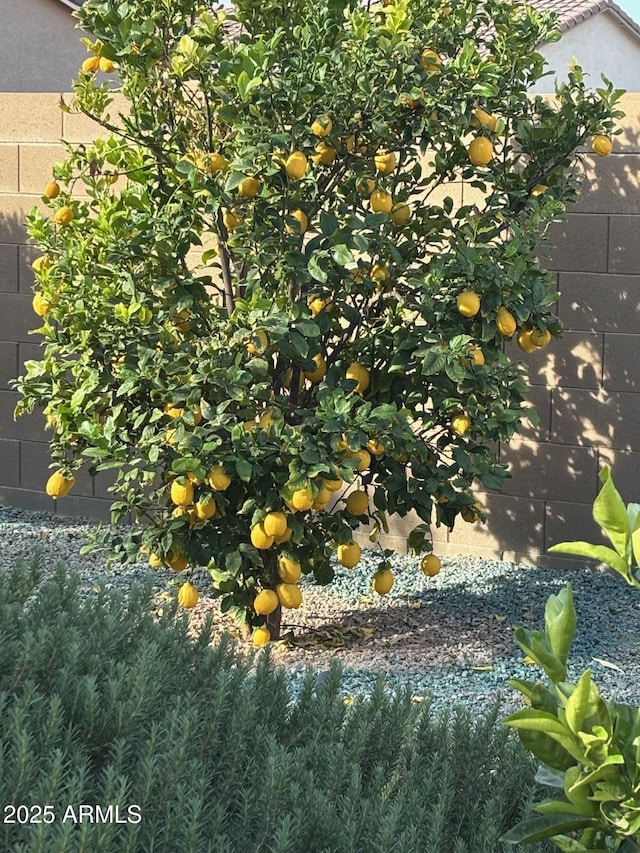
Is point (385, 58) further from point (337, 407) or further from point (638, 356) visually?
point (638, 356)

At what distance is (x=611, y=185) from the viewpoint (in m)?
4.89

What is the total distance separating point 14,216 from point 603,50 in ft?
57.3

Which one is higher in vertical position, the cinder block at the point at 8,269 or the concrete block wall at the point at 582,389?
the cinder block at the point at 8,269

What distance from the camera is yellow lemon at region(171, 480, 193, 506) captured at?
12.0 ft

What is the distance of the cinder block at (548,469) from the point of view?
507 cm

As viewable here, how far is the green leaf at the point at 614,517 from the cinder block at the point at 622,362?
3.41m

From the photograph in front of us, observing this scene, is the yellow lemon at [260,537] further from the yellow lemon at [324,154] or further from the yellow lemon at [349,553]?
the yellow lemon at [324,154]

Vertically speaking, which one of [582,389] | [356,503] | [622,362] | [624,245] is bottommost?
[356,503]

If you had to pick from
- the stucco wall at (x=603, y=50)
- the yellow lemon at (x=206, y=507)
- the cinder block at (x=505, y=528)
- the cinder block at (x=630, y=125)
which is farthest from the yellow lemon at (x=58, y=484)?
the stucco wall at (x=603, y=50)

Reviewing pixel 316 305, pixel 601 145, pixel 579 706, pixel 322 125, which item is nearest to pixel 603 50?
pixel 601 145

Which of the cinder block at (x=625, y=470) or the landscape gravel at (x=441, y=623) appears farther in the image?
the cinder block at (x=625, y=470)

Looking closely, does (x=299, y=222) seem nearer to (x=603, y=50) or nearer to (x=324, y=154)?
(x=324, y=154)

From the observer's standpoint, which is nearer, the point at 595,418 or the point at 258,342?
the point at 258,342

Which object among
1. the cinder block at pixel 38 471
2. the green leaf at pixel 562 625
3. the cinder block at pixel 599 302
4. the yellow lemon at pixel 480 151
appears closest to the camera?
the green leaf at pixel 562 625
